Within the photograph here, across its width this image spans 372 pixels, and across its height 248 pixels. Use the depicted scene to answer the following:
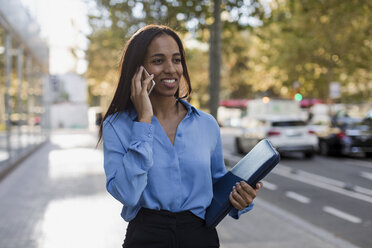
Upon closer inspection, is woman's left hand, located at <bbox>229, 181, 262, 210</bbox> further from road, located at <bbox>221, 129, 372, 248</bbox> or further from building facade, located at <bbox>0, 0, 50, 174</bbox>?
building facade, located at <bbox>0, 0, 50, 174</bbox>

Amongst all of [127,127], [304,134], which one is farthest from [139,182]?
[304,134]

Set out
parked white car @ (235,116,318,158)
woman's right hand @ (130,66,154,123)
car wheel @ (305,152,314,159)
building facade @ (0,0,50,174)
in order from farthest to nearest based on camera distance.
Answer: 1. car wheel @ (305,152,314,159)
2. parked white car @ (235,116,318,158)
3. building facade @ (0,0,50,174)
4. woman's right hand @ (130,66,154,123)

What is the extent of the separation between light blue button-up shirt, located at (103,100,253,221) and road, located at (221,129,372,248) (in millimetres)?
4235

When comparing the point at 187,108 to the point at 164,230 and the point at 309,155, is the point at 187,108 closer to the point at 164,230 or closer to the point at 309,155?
the point at 164,230

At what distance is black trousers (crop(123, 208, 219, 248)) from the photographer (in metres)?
2.07

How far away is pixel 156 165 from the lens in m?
2.04

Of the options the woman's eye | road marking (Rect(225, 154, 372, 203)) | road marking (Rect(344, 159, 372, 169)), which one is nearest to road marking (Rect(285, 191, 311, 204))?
road marking (Rect(225, 154, 372, 203))

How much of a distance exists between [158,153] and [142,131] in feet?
0.41

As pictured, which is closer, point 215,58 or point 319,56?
point 215,58

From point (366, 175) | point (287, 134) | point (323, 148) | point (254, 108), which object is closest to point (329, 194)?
point (366, 175)

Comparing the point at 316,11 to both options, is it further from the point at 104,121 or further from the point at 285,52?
the point at 285,52

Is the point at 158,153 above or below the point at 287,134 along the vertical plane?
above

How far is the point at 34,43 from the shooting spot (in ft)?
60.6

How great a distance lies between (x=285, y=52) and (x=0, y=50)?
18902 mm
